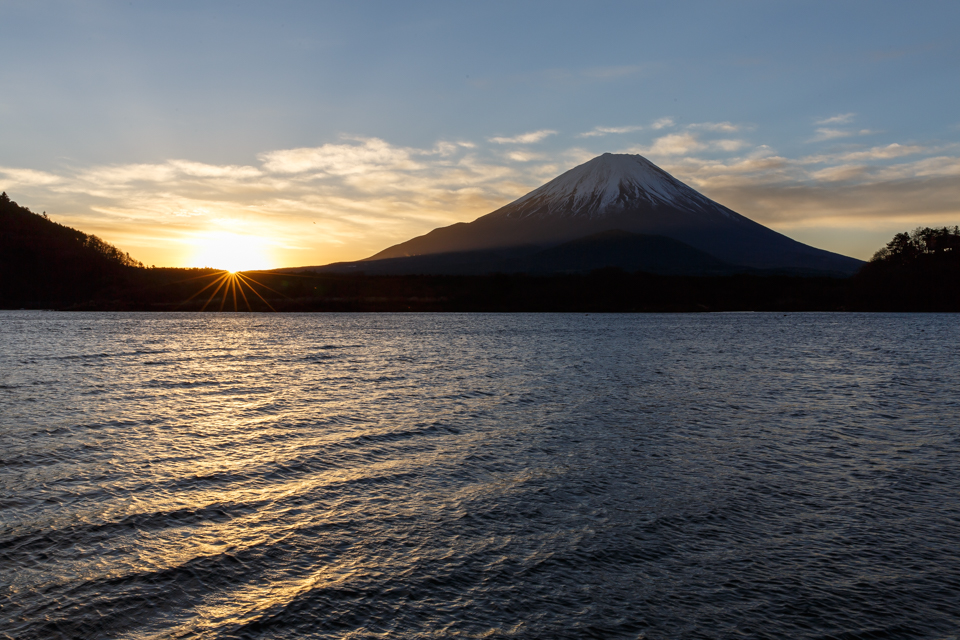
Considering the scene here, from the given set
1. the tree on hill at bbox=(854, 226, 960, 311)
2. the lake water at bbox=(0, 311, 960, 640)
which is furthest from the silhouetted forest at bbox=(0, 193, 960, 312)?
the lake water at bbox=(0, 311, 960, 640)

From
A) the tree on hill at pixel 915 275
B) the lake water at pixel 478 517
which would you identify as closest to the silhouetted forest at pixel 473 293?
the tree on hill at pixel 915 275

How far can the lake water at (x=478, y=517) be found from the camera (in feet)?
27.2

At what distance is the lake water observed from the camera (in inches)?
327

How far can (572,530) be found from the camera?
1144cm

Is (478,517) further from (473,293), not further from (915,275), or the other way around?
(915,275)

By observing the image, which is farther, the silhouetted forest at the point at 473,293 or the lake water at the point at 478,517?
the silhouetted forest at the point at 473,293

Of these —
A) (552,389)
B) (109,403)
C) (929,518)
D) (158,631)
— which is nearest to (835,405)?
(552,389)

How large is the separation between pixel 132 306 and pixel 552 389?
191408mm

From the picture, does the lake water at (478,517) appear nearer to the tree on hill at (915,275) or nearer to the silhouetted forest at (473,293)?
the silhouetted forest at (473,293)

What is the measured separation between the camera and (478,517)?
12.1m

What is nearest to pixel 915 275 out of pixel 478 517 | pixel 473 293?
pixel 473 293

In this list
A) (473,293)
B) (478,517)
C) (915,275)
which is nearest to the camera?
(478,517)

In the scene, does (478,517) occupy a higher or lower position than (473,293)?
lower

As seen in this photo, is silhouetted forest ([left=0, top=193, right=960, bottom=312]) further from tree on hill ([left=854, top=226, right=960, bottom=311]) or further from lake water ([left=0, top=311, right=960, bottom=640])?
lake water ([left=0, top=311, right=960, bottom=640])
